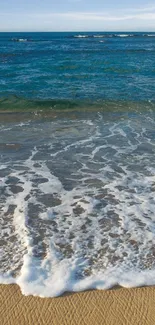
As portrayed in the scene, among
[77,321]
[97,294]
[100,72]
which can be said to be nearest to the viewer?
[77,321]

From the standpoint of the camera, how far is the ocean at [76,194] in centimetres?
543

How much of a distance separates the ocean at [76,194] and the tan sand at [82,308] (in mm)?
142

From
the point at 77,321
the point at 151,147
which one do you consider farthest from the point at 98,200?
the point at 151,147

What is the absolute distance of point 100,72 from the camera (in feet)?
91.4

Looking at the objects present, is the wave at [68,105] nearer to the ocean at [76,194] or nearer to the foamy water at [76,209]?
the ocean at [76,194]

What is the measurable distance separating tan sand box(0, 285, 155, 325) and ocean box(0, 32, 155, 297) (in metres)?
0.14

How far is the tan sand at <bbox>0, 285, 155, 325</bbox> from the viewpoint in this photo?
4645mm

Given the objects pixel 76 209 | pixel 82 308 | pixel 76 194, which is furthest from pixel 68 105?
pixel 82 308

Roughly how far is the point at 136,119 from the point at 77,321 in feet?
36.7

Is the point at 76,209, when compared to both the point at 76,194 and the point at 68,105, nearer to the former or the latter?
the point at 76,194

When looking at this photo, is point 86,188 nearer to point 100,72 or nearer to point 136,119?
point 136,119

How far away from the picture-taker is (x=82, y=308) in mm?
4824

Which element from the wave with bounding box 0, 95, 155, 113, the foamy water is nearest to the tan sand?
the foamy water

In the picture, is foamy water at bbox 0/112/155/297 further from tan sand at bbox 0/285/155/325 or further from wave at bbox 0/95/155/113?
wave at bbox 0/95/155/113
